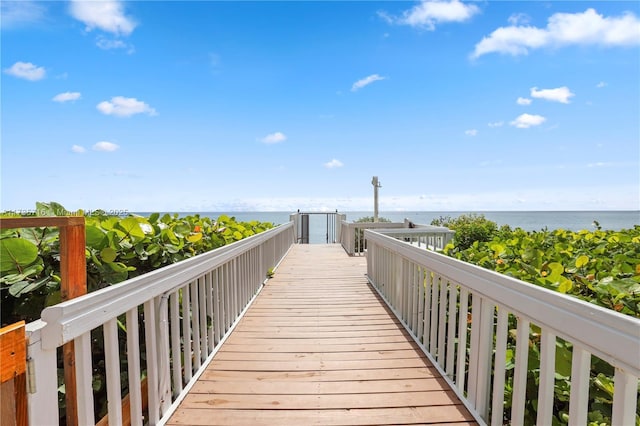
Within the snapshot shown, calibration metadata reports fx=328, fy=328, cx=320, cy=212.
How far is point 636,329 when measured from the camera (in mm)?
848

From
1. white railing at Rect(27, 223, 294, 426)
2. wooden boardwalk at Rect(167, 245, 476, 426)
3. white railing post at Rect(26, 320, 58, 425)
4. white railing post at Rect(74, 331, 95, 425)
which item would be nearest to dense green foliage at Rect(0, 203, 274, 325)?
white railing at Rect(27, 223, 294, 426)

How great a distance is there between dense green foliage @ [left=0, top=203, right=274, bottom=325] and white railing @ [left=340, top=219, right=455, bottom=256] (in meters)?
4.09

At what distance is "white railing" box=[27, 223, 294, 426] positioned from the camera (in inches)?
38.4

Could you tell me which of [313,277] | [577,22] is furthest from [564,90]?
[313,277]

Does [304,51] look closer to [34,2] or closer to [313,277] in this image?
[313,277]

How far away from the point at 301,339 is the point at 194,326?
106 centimetres

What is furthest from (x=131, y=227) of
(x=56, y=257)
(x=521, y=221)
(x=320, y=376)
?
(x=521, y=221)

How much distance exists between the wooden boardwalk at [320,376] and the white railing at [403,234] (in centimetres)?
252

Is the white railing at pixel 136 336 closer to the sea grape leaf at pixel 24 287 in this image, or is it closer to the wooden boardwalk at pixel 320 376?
the wooden boardwalk at pixel 320 376

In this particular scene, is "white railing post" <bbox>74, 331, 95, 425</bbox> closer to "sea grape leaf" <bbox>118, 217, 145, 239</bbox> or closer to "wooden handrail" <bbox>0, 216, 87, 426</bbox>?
"wooden handrail" <bbox>0, 216, 87, 426</bbox>

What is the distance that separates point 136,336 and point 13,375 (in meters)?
0.69

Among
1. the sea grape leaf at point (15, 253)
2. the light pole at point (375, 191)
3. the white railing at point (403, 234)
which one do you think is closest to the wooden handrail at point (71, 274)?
the sea grape leaf at point (15, 253)

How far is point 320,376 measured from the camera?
2.30m

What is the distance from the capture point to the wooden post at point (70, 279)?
1215mm
